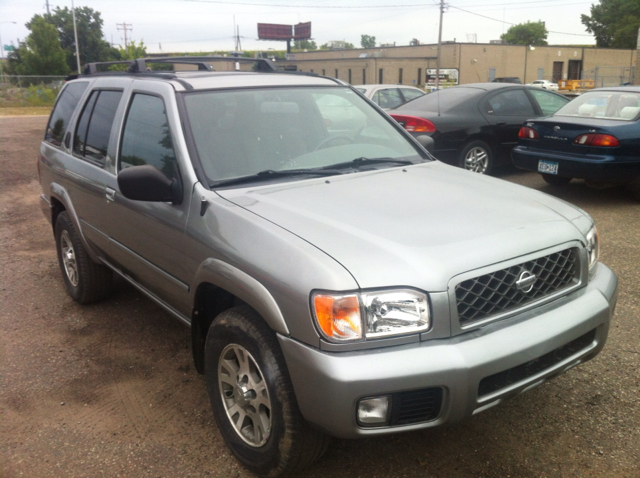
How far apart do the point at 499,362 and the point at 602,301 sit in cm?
82

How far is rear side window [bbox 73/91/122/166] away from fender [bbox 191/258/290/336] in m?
1.66

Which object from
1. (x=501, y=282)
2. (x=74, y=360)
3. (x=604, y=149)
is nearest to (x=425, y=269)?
(x=501, y=282)

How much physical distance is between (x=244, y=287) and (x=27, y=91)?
3729 cm

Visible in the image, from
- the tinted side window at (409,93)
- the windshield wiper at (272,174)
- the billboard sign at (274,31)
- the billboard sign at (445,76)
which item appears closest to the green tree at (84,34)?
the billboard sign at (274,31)

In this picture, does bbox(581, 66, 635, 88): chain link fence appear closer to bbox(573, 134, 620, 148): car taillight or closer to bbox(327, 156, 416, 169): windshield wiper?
bbox(573, 134, 620, 148): car taillight

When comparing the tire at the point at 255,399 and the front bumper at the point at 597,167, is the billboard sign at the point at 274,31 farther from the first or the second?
the tire at the point at 255,399

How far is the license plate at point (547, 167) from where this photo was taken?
7582mm

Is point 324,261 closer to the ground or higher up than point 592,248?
higher up

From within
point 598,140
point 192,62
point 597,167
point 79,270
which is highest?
point 192,62

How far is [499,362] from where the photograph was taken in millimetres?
2275

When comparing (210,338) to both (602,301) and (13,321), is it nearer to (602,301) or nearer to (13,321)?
(602,301)

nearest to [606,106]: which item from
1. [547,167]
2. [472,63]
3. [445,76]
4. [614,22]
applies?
[547,167]

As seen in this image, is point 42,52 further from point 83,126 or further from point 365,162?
point 365,162

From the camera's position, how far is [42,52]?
53.0m
